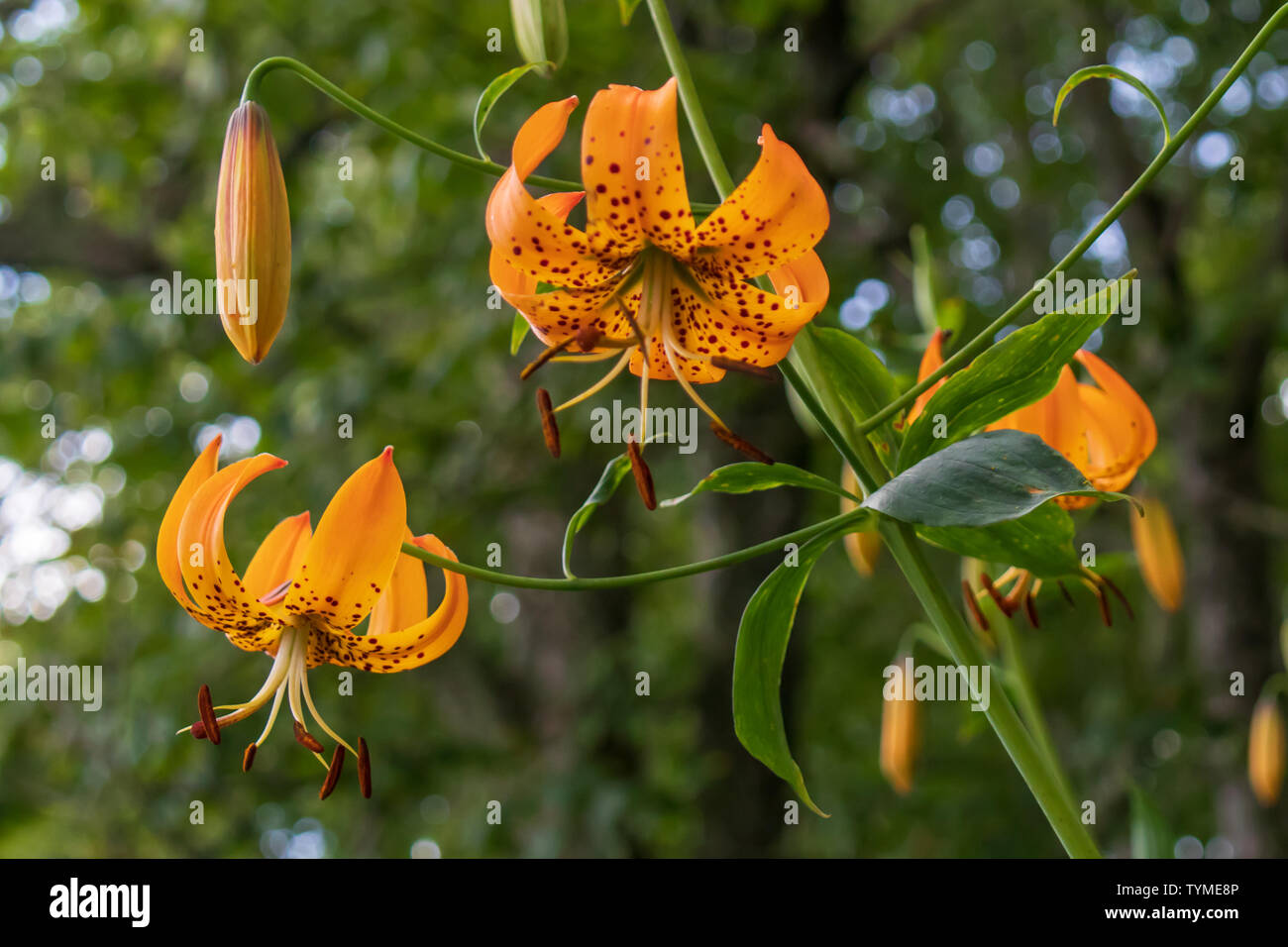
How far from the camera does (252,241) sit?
62 cm

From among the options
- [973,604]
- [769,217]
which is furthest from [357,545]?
[973,604]

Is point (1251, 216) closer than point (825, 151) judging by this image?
No

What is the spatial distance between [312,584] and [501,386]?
8.04ft

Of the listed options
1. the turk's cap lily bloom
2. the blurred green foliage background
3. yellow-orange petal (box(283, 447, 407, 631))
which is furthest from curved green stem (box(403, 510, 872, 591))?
the turk's cap lily bloom

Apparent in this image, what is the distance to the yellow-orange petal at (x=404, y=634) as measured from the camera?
0.65 metres

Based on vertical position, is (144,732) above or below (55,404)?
below

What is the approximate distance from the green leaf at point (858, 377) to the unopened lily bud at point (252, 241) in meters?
0.31

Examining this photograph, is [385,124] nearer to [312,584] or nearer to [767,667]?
[312,584]

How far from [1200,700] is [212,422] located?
7.82ft

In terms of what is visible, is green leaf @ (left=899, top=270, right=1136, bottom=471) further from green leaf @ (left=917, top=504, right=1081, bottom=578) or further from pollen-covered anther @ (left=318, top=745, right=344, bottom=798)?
pollen-covered anther @ (left=318, top=745, right=344, bottom=798)
